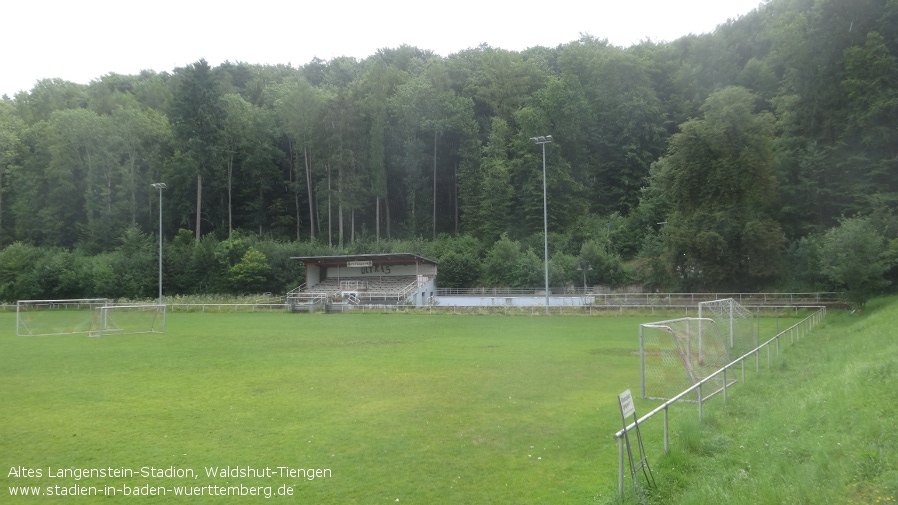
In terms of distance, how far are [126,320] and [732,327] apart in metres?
28.7

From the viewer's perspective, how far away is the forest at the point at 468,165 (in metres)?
48.5

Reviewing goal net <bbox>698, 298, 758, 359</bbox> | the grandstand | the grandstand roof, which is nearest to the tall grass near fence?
goal net <bbox>698, 298, 758, 359</bbox>

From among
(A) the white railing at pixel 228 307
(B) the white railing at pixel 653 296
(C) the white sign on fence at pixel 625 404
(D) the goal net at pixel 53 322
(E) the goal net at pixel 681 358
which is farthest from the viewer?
(A) the white railing at pixel 228 307

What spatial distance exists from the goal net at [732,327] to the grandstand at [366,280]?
3082cm

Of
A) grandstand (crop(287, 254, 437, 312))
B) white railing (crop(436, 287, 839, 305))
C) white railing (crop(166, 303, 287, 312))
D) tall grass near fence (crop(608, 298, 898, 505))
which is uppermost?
grandstand (crop(287, 254, 437, 312))

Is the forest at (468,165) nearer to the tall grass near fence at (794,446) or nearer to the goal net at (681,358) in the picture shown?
the goal net at (681,358)

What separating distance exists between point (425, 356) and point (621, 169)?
56293mm

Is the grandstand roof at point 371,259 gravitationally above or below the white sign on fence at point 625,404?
above

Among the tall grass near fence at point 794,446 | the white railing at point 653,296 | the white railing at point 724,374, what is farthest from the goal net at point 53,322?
the tall grass near fence at point 794,446

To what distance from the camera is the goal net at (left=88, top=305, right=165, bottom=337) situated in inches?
1234

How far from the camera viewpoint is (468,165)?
234 feet

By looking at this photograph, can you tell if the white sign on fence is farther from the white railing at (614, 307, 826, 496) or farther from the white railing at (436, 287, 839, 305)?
the white railing at (436, 287, 839, 305)

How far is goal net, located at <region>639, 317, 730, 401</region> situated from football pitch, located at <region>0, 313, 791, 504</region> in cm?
77

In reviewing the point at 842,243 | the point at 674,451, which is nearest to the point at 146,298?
the point at 842,243
